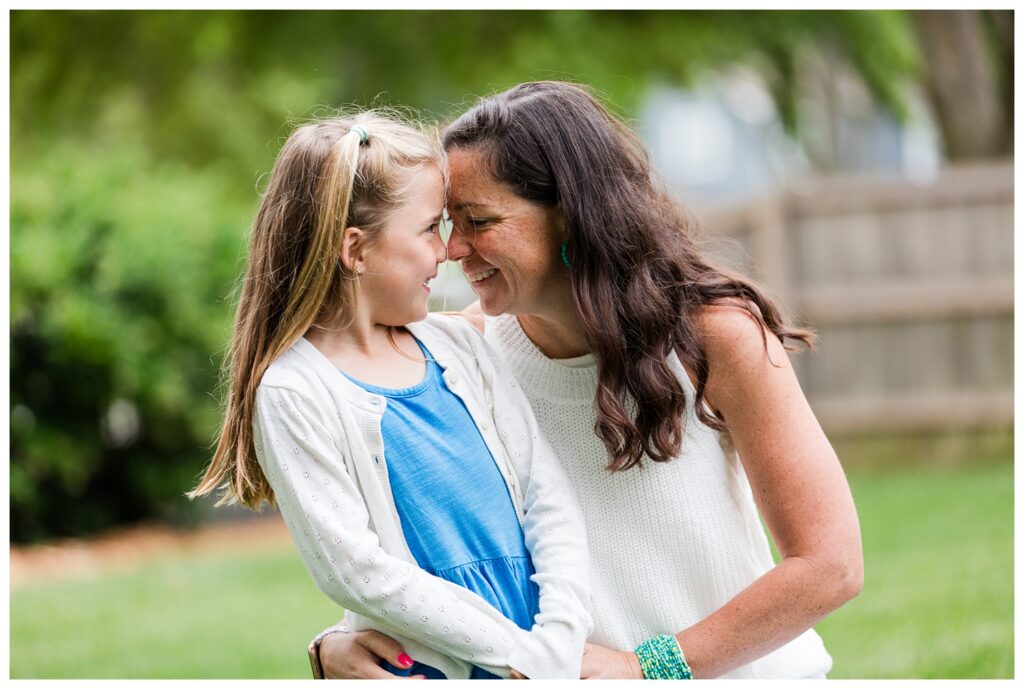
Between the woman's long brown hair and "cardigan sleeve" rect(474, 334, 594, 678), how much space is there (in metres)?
0.12

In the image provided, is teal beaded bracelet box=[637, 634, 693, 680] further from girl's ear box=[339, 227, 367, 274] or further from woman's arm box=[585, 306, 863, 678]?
girl's ear box=[339, 227, 367, 274]

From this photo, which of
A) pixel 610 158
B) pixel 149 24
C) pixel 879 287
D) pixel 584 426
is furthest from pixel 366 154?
pixel 149 24

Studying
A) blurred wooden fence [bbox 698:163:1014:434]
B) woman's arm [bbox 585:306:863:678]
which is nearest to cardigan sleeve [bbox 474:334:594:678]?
woman's arm [bbox 585:306:863:678]

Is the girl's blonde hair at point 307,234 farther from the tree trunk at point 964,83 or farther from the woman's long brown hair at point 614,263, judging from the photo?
the tree trunk at point 964,83

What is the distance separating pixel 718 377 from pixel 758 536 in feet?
1.23

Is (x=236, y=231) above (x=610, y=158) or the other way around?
the other way around

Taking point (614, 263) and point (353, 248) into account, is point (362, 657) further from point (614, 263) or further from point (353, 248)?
point (614, 263)

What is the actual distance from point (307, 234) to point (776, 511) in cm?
97

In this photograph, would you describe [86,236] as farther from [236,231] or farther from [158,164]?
[158,164]

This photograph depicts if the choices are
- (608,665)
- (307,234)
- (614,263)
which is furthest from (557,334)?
(608,665)

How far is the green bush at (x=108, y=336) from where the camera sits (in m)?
6.91

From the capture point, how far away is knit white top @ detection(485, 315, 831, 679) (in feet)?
7.47

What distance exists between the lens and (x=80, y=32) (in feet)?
29.3

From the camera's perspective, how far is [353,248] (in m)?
2.18
